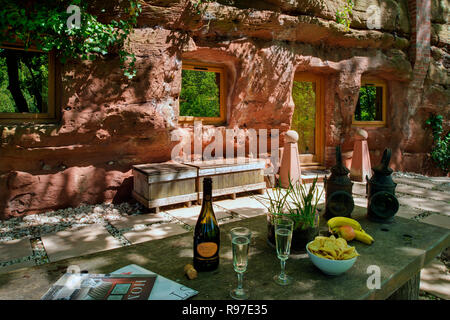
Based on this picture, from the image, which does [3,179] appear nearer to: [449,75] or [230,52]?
[230,52]

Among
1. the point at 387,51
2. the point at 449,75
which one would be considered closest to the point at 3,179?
the point at 387,51

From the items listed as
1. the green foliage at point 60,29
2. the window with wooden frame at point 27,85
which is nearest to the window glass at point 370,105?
the green foliage at point 60,29

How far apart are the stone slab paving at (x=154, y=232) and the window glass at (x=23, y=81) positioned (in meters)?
2.00

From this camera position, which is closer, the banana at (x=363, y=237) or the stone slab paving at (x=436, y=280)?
the banana at (x=363, y=237)

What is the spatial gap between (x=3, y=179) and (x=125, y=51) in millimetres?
1999

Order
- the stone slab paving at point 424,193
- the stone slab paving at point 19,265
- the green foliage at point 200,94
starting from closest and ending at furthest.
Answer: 1. the stone slab paving at point 19,265
2. the stone slab paving at point 424,193
3. the green foliage at point 200,94

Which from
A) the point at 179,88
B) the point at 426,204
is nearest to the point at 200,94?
the point at 179,88

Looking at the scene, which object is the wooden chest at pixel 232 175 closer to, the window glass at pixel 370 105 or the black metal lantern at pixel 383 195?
the black metal lantern at pixel 383 195

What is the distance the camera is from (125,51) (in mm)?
3566

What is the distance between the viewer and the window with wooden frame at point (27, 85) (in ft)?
11.2

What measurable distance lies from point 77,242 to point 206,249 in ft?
6.73

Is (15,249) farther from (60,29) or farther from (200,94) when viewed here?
(200,94)

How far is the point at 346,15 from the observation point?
4.96 meters

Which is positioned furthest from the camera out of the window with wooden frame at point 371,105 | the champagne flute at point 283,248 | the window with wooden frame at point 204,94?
the window with wooden frame at point 371,105
